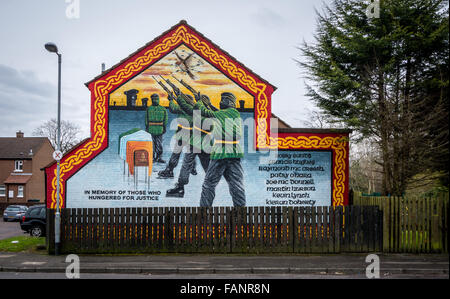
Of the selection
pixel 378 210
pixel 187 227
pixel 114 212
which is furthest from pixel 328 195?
pixel 114 212

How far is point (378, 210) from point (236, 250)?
4912mm

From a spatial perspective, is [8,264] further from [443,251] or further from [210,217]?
[443,251]

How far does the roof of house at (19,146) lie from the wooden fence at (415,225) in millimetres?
43487

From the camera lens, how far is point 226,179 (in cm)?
1233

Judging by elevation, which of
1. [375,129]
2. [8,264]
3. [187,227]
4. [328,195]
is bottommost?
[8,264]

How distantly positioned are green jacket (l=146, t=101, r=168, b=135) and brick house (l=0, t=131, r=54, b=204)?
111 feet

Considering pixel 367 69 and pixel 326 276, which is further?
pixel 367 69

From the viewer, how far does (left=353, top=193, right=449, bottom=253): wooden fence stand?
10766 millimetres

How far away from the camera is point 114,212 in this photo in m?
11.0

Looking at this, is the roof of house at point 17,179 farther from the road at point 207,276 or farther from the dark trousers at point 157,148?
the road at point 207,276

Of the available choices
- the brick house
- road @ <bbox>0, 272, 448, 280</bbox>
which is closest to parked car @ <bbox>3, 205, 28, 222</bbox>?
the brick house

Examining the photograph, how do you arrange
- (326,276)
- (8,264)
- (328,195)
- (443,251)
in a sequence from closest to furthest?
(326,276) → (8,264) → (443,251) → (328,195)

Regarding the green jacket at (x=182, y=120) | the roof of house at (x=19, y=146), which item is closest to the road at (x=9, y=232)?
the green jacket at (x=182, y=120)

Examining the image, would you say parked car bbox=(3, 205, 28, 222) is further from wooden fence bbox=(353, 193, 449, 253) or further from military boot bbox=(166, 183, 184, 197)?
wooden fence bbox=(353, 193, 449, 253)
